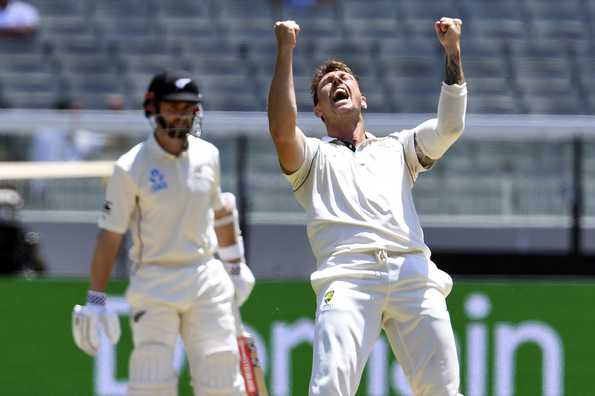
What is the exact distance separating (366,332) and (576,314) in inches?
120

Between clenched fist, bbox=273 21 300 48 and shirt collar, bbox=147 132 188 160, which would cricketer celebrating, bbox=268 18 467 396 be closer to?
clenched fist, bbox=273 21 300 48

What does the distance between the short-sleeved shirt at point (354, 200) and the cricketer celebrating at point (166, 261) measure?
756 mm

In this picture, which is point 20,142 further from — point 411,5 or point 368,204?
point 411,5

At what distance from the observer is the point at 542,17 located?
15992 mm

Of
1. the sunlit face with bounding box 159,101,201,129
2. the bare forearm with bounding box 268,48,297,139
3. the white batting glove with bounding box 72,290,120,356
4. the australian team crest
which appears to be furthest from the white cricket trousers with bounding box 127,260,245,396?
the bare forearm with bounding box 268,48,297,139

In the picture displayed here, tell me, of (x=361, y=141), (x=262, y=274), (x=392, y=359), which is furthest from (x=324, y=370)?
(x=262, y=274)

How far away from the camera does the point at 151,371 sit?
5.37 metres

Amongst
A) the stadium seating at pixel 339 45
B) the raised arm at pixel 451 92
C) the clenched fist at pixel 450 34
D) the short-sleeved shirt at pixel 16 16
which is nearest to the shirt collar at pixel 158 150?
the raised arm at pixel 451 92

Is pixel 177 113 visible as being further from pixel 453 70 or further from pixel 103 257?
pixel 453 70

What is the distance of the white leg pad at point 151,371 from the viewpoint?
5363 mm

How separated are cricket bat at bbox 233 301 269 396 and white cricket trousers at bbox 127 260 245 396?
17.4 inches

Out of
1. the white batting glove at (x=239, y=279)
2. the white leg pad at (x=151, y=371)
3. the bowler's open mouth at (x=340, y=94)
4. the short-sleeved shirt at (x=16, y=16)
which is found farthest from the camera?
the short-sleeved shirt at (x=16, y=16)

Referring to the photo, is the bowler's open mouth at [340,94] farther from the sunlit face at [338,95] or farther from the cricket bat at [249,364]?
the cricket bat at [249,364]

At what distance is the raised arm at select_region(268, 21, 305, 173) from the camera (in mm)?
4609
